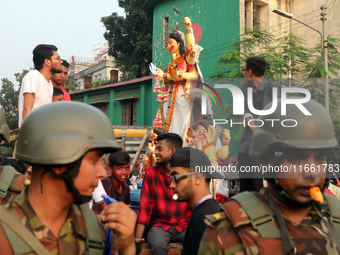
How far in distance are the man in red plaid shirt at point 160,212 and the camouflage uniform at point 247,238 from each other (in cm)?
272

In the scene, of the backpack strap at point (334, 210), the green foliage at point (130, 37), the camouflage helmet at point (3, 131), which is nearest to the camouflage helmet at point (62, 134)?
the backpack strap at point (334, 210)

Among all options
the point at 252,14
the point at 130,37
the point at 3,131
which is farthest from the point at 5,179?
the point at 130,37

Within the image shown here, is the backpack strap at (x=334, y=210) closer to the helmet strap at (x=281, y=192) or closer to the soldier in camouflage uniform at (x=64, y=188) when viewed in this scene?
the helmet strap at (x=281, y=192)

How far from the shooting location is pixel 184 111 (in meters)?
8.69

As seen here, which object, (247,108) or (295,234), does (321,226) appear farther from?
(247,108)

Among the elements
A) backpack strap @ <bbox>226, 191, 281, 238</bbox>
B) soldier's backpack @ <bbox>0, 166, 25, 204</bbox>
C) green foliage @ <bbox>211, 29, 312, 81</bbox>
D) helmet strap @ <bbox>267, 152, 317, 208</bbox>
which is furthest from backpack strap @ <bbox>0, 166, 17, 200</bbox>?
green foliage @ <bbox>211, 29, 312, 81</bbox>

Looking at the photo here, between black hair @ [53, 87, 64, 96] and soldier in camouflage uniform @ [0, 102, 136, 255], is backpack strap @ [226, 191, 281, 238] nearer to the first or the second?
soldier in camouflage uniform @ [0, 102, 136, 255]

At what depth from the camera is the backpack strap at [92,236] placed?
2.06m

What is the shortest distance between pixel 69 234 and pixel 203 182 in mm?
1978

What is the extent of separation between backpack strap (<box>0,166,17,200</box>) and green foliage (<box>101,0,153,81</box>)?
24.9 meters

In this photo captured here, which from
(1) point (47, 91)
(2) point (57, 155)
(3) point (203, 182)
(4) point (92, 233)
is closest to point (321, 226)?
(4) point (92, 233)

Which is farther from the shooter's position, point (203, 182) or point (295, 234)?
point (203, 182)

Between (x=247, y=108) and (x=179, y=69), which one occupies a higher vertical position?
(x=179, y=69)

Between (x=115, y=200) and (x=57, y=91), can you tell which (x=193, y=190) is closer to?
(x=115, y=200)
